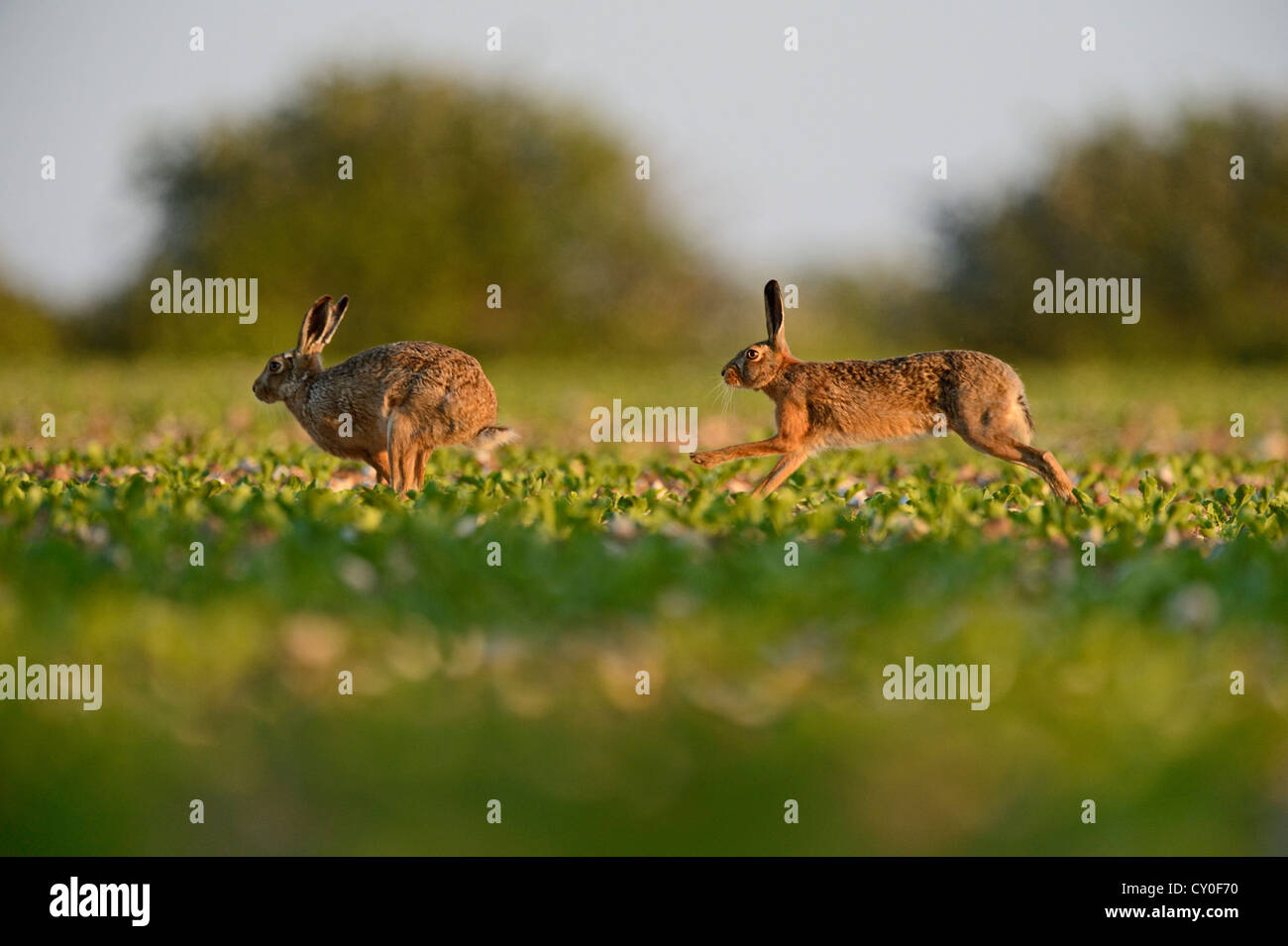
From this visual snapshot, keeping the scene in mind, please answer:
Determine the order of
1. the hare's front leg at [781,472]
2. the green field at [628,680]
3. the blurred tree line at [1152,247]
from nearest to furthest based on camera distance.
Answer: the green field at [628,680]
the hare's front leg at [781,472]
the blurred tree line at [1152,247]

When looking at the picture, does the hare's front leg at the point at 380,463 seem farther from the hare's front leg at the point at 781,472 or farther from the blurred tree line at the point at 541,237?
the blurred tree line at the point at 541,237

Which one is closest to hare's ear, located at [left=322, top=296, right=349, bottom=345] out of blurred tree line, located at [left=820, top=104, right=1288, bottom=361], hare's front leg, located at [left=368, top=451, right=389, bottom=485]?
hare's front leg, located at [left=368, top=451, right=389, bottom=485]

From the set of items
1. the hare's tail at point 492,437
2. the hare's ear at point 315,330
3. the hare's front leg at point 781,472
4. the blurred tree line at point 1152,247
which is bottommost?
the hare's front leg at point 781,472

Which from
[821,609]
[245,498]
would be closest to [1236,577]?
[821,609]

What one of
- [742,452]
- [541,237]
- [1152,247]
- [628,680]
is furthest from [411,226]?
[628,680]

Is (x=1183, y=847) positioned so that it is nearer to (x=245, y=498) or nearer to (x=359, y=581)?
(x=359, y=581)

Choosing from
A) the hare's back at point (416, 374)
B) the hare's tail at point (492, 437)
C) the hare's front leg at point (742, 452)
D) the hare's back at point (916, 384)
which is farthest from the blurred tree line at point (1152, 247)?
the hare's back at point (416, 374)

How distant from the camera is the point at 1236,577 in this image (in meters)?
5.54

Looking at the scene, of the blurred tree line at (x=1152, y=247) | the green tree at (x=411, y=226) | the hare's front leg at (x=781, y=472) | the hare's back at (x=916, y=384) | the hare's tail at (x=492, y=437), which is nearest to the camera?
the hare's tail at (x=492, y=437)

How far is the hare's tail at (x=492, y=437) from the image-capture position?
30.3 feet

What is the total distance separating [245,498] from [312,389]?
2.18m

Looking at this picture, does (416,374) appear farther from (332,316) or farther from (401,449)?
(332,316)

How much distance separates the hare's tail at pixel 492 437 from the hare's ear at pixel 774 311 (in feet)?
6.10

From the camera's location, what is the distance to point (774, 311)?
31.6 ft
